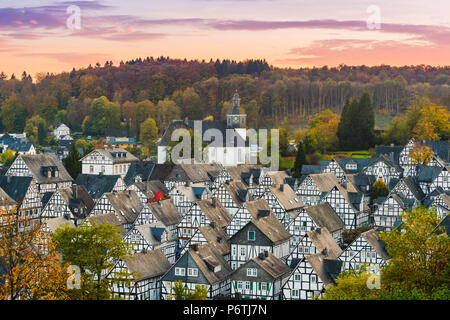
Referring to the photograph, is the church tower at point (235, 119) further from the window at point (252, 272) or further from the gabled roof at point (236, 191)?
the window at point (252, 272)

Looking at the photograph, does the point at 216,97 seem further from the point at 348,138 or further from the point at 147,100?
the point at 348,138

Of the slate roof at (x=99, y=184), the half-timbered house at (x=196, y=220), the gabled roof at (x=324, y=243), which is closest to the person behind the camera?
the gabled roof at (x=324, y=243)

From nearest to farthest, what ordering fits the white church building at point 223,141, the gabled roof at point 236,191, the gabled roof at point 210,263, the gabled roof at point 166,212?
the gabled roof at point 210,263 → the gabled roof at point 166,212 → the gabled roof at point 236,191 → the white church building at point 223,141

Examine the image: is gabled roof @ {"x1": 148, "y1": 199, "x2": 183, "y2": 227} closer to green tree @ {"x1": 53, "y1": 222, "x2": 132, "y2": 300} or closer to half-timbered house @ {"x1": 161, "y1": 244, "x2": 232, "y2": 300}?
half-timbered house @ {"x1": 161, "y1": 244, "x2": 232, "y2": 300}

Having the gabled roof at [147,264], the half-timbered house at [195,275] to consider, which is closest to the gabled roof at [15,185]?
the gabled roof at [147,264]
